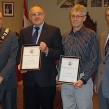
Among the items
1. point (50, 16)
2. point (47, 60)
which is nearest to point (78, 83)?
point (47, 60)

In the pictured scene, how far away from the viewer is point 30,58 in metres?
3.08

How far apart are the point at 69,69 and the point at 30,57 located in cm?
46

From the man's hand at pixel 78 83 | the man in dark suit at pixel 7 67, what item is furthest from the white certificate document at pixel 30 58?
the man's hand at pixel 78 83

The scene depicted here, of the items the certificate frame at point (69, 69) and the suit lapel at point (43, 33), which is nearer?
the certificate frame at point (69, 69)

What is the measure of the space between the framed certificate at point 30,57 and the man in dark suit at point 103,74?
26.7 inches

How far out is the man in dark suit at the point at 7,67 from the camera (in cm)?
306

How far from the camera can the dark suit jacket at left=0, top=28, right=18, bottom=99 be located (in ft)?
10.0

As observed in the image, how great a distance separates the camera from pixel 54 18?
7.64 meters

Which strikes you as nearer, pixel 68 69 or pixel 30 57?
pixel 68 69

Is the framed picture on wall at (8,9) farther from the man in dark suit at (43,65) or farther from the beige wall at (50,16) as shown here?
the man in dark suit at (43,65)

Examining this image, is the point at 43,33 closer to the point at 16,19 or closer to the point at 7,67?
the point at 7,67

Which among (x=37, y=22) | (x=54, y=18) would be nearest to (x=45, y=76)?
(x=37, y=22)

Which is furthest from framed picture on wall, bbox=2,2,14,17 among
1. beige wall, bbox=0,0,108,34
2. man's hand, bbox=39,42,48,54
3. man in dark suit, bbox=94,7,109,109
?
man in dark suit, bbox=94,7,109,109

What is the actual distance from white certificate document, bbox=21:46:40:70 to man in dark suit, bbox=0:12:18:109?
0.12 meters
